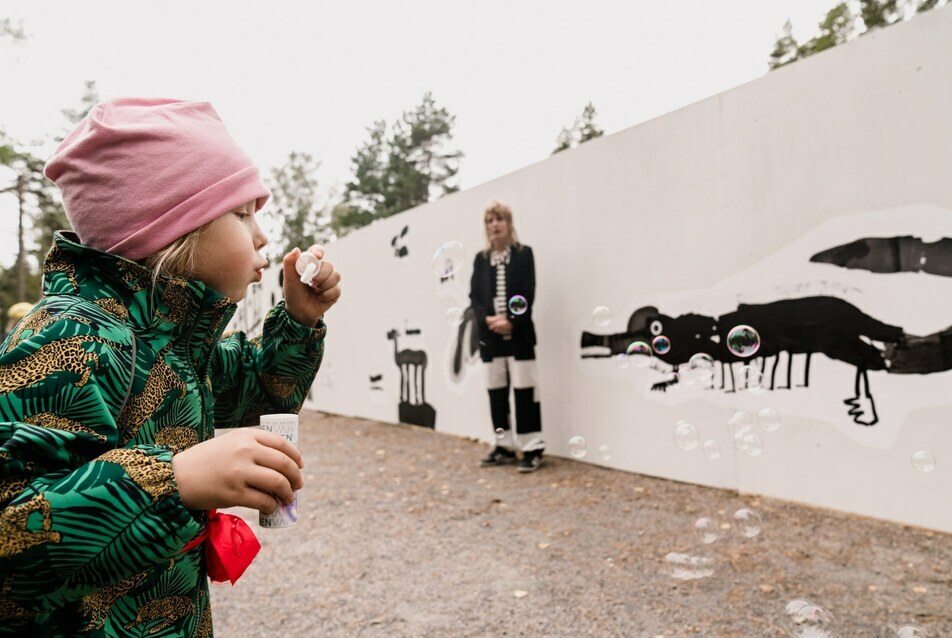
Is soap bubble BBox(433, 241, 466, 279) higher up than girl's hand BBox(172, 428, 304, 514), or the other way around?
soap bubble BBox(433, 241, 466, 279)

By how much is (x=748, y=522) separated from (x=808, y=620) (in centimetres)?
81

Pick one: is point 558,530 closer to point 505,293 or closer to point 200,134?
point 505,293

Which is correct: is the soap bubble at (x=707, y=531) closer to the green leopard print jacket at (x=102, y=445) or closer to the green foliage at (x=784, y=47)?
the green leopard print jacket at (x=102, y=445)

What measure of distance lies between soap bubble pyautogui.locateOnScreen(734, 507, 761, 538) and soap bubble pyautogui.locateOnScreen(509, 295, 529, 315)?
2.27 m

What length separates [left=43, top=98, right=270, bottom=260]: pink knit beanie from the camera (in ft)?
3.60

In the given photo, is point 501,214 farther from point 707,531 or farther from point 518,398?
point 707,531

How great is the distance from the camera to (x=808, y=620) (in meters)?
2.35

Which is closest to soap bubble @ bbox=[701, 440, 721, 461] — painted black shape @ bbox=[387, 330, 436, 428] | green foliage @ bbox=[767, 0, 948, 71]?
painted black shape @ bbox=[387, 330, 436, 428]

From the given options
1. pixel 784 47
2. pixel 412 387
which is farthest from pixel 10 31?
pixel 784 47

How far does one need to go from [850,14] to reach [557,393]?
1931cm

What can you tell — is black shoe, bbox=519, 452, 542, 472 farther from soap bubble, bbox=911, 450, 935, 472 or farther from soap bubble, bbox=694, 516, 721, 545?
soap bubble, bbox=911, 450, 935, 472

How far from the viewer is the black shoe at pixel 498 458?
545 centimetres

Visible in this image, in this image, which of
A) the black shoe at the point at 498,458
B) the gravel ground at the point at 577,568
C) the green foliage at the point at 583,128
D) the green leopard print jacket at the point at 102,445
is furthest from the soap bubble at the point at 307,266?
the green foliage at the point at 583,128

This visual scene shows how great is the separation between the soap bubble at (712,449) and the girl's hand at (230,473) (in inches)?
139
